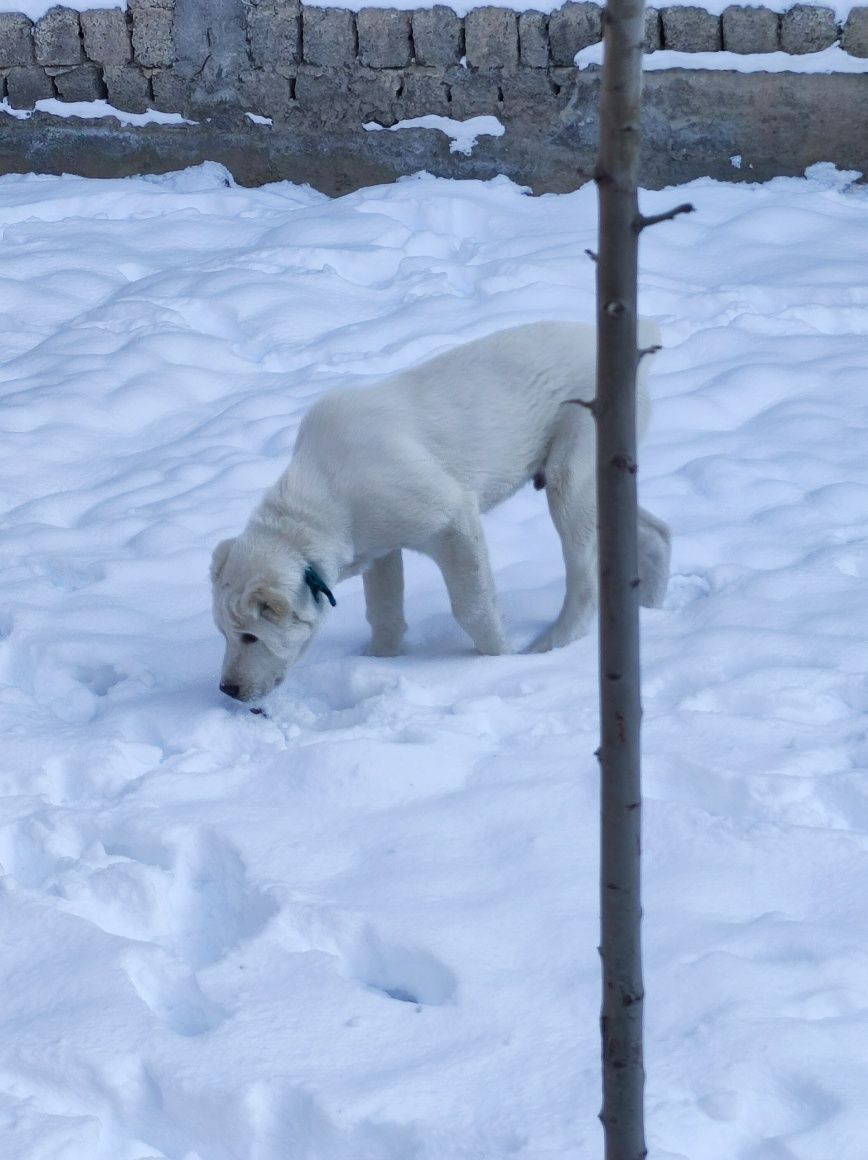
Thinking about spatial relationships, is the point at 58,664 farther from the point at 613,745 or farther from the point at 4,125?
the point at 4,125

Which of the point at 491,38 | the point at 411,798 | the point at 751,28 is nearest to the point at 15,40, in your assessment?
the point at 491,38

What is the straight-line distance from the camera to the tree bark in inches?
51.0

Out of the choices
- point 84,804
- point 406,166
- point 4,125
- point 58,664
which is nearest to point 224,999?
point 84,804

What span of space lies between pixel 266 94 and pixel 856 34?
3400mm

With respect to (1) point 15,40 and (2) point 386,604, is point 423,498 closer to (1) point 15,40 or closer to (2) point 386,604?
(2) point 386,604

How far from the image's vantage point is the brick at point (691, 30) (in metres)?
7.65

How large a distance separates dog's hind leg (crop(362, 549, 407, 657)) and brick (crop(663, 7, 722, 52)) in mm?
4930

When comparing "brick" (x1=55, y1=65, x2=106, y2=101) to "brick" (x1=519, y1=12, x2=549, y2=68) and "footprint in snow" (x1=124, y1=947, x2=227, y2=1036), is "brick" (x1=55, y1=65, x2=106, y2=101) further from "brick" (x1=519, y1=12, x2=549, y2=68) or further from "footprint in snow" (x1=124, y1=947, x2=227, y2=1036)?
"footprint in snow" (x1=124, y1=947, x2=227, y2=1036)

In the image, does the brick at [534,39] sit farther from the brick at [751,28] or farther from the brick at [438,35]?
the brick at [751,28]

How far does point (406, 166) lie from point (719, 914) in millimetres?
6493

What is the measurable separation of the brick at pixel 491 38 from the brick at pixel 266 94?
1.14 meters

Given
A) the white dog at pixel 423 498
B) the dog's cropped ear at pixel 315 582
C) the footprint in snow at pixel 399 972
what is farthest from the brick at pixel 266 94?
the footprint in snow at pixel 399 972

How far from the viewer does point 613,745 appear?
1.45 metres

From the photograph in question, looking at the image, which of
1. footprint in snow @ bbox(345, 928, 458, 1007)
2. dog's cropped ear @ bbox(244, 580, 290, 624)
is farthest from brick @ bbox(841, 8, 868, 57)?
footprint in snow @ bbox(345, 928, 458, 1007)
